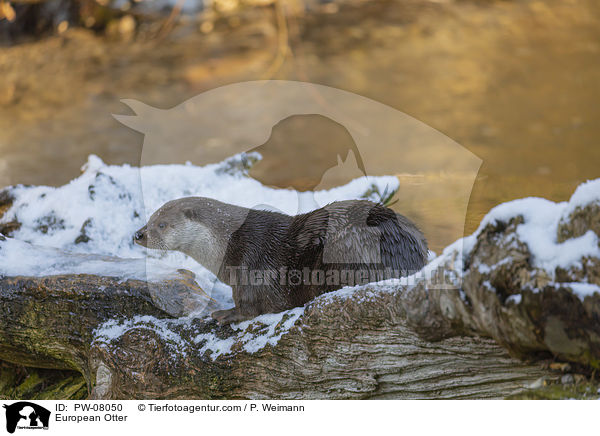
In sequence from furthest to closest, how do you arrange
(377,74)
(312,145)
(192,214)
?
(377,74)
(312,145)
(192,214)

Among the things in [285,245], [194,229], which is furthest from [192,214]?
[285,245]

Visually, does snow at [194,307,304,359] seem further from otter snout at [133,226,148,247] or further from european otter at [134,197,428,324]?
otter snout at [133,226,148,247]

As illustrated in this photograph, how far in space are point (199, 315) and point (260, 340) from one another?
0.90 ft

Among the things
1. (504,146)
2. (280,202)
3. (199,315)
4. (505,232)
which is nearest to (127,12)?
(504,146)

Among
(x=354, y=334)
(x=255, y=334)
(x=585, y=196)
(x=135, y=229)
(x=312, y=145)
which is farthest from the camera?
(x=312, y=145)

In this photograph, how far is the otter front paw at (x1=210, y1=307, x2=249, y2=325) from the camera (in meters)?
1.50

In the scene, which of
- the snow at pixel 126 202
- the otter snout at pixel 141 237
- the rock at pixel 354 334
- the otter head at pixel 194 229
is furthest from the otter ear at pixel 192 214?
the snow at pixel 126 202

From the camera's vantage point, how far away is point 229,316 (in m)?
1.51

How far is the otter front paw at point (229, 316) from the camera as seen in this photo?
4.93ft

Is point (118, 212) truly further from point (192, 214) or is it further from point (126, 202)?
point (192, 214)
